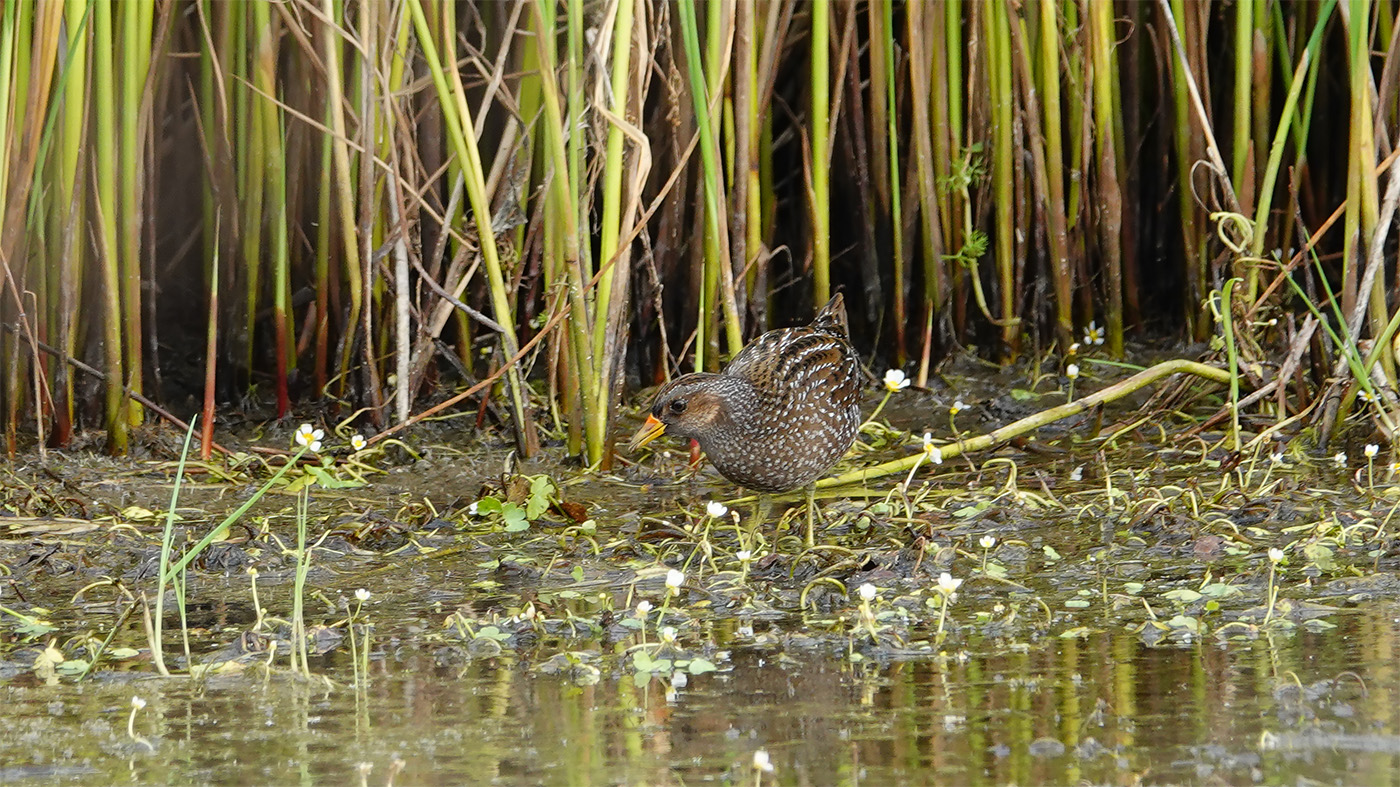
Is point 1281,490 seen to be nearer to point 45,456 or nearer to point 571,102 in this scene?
point 571,102

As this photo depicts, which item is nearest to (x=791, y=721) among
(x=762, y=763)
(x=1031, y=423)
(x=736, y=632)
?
(x=762, y=763)

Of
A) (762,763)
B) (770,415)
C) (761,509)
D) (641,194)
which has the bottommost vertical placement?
(761,509)

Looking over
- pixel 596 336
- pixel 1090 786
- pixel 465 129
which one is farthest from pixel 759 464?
pixel 1090 786

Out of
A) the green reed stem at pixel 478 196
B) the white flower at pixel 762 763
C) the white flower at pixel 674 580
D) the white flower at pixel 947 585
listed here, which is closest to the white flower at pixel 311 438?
the green reed stem at pixel 478 196

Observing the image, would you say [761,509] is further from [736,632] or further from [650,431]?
[736,632]

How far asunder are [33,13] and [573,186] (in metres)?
1.48

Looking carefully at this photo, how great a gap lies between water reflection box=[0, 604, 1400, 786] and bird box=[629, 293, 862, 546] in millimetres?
1210

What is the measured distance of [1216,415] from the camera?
471cm

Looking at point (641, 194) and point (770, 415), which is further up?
point (641, 194)

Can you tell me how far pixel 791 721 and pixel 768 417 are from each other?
1698 mm

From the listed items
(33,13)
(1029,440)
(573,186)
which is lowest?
(1029,440)

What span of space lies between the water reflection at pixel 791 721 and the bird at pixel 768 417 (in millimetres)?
1210

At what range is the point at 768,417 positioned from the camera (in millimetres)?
4250

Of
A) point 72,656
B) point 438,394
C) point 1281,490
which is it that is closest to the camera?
point 72,656
